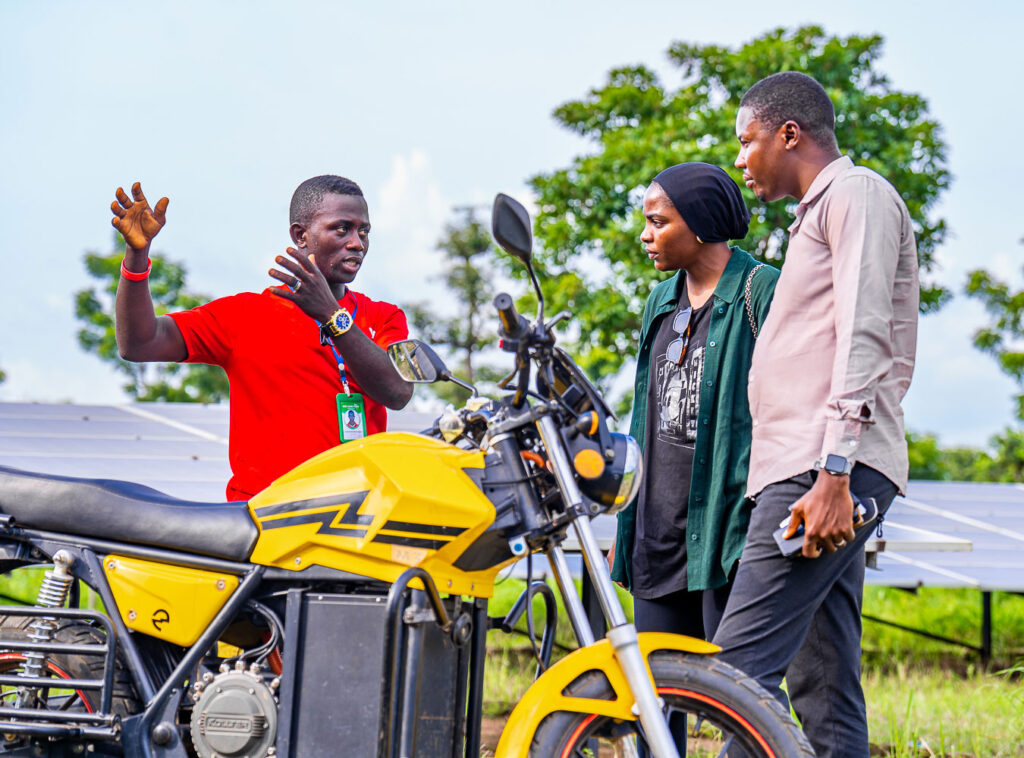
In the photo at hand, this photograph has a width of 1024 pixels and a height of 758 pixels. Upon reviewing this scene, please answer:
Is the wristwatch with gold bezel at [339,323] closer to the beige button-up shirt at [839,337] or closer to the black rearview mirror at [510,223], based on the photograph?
the black rearview mirror at [510,223]

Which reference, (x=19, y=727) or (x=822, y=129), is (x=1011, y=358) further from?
(x=19, y=727)

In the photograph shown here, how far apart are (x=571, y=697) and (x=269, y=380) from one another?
48.5 inches

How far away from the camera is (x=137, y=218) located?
2.76m

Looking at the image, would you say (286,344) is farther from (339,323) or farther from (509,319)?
(509,319)

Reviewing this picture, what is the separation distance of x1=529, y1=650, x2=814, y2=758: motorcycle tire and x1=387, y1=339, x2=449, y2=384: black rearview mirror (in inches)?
27.6

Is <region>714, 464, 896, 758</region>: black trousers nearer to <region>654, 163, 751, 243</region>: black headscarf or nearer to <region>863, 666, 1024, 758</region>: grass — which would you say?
<region>654, 163, 751, 243</region>: black headscarf

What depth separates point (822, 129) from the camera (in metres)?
2.69

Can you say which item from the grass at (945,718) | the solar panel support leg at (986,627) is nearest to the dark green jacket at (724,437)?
the grass at (945,718)

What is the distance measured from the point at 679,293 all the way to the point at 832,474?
3.29 ft

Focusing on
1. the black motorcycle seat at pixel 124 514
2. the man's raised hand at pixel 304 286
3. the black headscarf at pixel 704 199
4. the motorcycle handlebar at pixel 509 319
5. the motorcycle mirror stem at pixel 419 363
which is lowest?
the black motorcycle seat at pixel 124 514

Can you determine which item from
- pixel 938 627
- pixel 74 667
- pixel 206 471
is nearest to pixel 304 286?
pixel 74 667

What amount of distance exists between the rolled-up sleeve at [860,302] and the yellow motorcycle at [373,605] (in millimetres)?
467

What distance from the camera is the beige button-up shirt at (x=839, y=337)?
237cm

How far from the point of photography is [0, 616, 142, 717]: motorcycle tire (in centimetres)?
247
